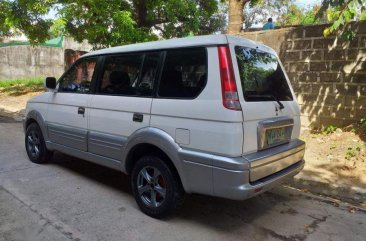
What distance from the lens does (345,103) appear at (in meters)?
6.65

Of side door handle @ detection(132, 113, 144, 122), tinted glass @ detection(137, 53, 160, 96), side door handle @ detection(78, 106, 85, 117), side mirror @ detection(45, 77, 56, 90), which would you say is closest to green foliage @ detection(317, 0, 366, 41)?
tinted glass @ detection(137, 53, 160, 96)

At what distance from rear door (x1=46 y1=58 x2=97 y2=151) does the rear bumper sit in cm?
184

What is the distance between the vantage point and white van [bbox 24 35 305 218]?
3.27 m

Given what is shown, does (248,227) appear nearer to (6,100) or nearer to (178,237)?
(178,237)

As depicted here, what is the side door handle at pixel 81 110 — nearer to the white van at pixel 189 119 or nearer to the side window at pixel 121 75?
the white van at pixel 189 119

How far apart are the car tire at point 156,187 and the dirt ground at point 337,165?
231 cm

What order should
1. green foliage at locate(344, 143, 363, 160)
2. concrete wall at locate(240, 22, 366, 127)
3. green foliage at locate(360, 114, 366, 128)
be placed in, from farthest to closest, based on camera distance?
concrete wall at locate(240, 22, 366, 127), green foliage at locate(360, 114, 366, 128), green foliage at locate(344, 143, 363, 160)

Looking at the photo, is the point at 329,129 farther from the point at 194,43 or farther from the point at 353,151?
the point at 194,43

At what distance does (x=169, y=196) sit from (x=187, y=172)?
0.39 metres

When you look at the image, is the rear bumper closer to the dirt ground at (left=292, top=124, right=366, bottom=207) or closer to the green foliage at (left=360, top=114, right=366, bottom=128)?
the dirt ground at (left=292, top=124, right=366, bottom=207)

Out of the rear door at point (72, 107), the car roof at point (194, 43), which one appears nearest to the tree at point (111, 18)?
the rear door at point (72, 107)

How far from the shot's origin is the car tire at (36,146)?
561 cm

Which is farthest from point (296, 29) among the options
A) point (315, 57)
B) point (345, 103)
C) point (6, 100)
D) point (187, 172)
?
point (6, 100)

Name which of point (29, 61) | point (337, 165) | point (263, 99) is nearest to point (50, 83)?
point (263, 99)
